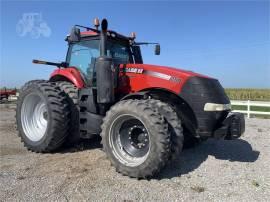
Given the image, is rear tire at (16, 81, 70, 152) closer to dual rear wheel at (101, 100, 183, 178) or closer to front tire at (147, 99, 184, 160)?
dual rear wheel at (101, 100, 183, 178)

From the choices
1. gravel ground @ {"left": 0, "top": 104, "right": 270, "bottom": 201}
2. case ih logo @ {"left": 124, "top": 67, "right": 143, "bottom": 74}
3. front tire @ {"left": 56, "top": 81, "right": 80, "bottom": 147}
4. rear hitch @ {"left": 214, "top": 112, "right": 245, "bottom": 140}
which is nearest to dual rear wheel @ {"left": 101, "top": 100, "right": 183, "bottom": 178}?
gravel ground @ {"left": 0, "top": 104, "right": 270, "bottom": 201}

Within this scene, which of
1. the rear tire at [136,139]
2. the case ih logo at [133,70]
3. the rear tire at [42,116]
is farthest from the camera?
the rear tire at [42,116]

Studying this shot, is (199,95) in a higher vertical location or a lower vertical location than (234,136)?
higher

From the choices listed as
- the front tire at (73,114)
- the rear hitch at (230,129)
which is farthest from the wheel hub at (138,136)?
the front tire at (73,114)

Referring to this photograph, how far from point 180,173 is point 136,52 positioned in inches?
129

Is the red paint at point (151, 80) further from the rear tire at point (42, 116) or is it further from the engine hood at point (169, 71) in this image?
the rear tire at point (42, 116)

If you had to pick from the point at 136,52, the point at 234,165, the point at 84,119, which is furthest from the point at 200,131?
the point at 136,52

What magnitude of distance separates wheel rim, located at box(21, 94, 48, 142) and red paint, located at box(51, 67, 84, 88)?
0.74m

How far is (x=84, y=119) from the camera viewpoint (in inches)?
230

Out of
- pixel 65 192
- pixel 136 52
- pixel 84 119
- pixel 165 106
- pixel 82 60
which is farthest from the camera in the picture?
pixel 136 52

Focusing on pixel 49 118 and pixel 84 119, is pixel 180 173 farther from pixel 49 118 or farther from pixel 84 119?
pixel 49 118

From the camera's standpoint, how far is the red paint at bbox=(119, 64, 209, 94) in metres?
5.20

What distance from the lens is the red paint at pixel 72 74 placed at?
623 cm

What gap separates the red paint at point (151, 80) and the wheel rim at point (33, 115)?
2.01 metres
